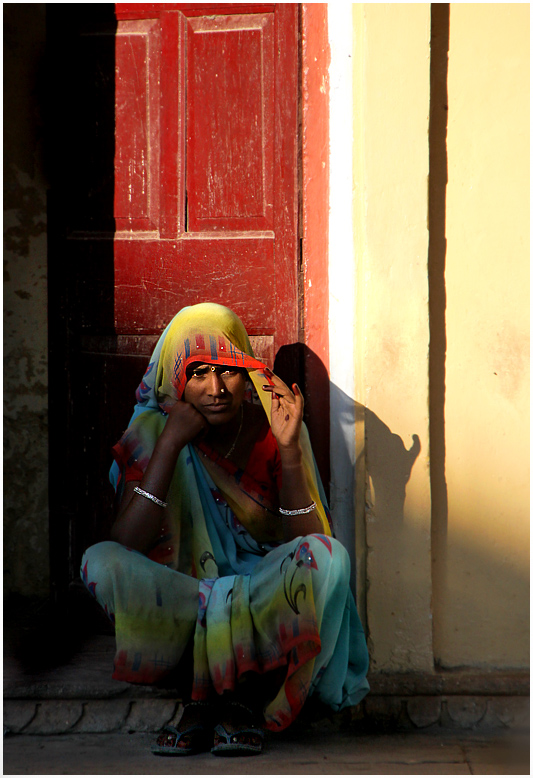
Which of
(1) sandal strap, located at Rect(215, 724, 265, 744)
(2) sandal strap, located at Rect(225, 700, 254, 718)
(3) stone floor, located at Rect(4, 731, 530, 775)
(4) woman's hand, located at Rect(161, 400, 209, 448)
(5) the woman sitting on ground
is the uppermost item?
(4) woman's hand, located at Rect(161, 400, 209, 448)

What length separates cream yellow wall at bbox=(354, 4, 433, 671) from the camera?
236 cm

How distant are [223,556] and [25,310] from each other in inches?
57.0

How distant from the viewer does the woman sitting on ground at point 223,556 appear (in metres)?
1.97

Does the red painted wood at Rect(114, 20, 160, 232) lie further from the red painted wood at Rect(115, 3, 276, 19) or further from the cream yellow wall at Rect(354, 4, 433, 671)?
the cream yellow wall at Rect(354, 4, 433, 671)

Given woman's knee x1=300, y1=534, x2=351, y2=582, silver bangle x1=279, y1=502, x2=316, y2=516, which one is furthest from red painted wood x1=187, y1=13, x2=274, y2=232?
woman's knee x1=300, y1=534, x2=351, y2=582

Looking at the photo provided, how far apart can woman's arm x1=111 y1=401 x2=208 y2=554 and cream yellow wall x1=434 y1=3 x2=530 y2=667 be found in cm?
94

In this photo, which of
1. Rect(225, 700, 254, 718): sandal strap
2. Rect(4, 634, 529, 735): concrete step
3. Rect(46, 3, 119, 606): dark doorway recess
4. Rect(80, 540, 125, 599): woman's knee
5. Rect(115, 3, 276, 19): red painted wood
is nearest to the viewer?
Rect(80, 540, 125, 599): woman's knee

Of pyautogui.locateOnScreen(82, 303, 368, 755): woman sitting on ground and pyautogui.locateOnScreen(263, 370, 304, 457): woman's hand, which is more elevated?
pyautogui.locateOnScreen(263, 370, 304, 457): woman's hand

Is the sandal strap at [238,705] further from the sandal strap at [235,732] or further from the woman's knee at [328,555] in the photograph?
the woman's knee at [328,555]

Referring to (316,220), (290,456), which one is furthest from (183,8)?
(290,456)

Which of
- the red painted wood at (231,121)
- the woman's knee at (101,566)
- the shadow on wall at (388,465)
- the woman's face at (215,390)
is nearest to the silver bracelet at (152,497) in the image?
the woman's knee at (101,566)

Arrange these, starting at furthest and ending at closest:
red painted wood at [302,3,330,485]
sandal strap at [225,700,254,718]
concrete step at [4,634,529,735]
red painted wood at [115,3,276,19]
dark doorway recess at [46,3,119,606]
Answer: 1. dark doorway recess at [46,3,119,606]
2. red painted wood at [115,3,276,19]
3. red painted wood at [302,3,330,485]
4. concrete step at [4,634,529,735]
5. sandal strap at [225,700,254,718]

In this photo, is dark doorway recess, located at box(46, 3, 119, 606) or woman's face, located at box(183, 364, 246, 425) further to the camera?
dark doorway recess, located at box(46, 3, 119, 606)

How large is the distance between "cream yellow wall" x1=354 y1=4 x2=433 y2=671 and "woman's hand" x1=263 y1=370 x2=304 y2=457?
1.13 feet
